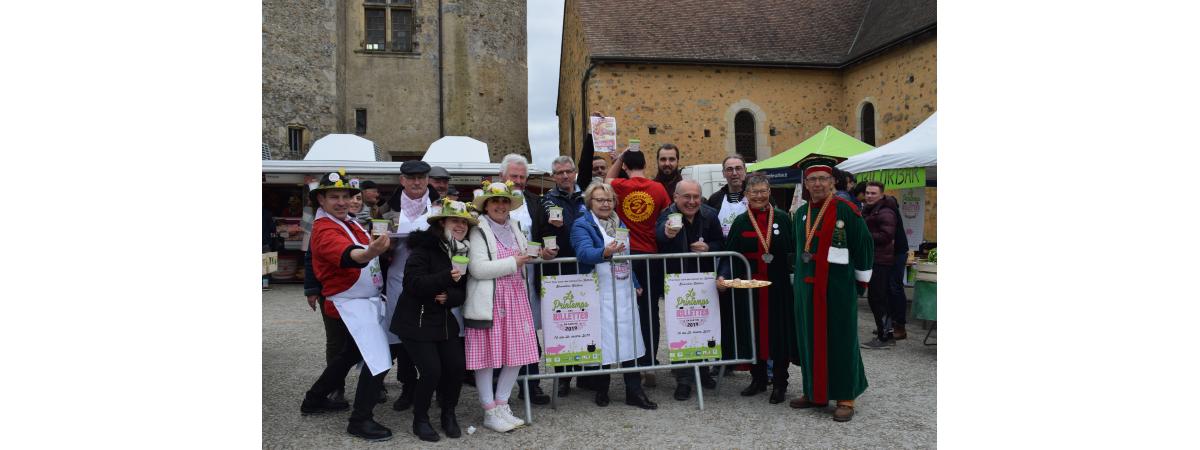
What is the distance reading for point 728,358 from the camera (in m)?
5.42

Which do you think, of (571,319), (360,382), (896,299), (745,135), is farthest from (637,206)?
(745,135)

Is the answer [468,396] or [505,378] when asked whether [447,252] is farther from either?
[468,396]

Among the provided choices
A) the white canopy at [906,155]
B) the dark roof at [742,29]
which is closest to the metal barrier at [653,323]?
the white canopy at [906,155]

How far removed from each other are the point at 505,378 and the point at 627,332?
0.98 m

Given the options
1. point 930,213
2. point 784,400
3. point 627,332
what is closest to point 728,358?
point 784,400

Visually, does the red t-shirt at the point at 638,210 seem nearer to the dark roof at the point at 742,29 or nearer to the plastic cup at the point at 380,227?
the plastic cup at the point at 380,227

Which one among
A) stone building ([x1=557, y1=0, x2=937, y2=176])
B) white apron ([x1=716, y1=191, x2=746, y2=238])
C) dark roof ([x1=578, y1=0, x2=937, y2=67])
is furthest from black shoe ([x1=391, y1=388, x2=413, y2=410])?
dark roof ([x1=578, y1=0, x2=937, y2=67])

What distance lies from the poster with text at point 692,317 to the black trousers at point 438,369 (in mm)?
1542

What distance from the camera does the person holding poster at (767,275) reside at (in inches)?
206

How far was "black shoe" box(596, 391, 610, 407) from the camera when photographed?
5.16 metres

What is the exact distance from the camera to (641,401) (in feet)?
16.7

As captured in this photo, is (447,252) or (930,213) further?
(930,213)

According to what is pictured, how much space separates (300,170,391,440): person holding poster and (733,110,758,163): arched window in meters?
17.6

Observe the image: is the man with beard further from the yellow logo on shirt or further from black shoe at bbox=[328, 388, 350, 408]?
black shoe at bbox=[328, 388, 350, 408]
